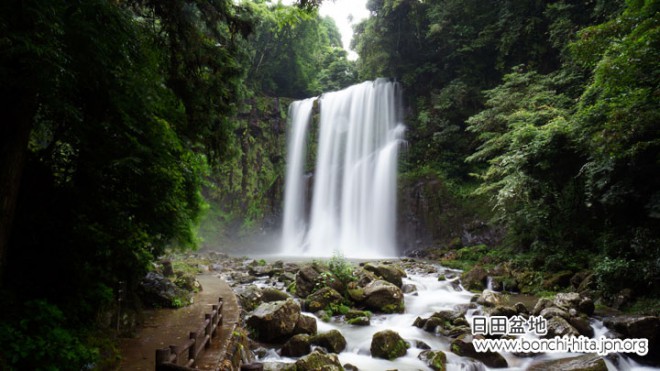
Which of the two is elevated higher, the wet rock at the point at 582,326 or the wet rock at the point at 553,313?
the wet rock at the point at 553,313

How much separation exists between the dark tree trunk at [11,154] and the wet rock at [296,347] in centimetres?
413

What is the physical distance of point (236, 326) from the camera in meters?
5.97

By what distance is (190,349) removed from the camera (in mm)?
4102

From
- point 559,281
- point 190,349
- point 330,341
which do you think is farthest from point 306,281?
point 559,281

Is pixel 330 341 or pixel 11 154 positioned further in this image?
pixel 330 341

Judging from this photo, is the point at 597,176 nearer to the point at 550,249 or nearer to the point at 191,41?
the point at 550,249

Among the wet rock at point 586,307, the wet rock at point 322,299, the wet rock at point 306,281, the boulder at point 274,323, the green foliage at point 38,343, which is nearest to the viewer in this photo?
the green foliage at point 38,343

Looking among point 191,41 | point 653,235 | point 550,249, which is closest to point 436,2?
point 550,249

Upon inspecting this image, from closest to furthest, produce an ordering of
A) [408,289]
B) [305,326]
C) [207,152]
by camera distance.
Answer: [207,152] < [305,326] < [408,289]

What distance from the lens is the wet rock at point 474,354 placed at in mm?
6137

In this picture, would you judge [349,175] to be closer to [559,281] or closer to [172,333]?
[559,281]

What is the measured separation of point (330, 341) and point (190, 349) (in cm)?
315

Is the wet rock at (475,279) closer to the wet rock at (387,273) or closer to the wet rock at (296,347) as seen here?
the wet rock at (387,273)

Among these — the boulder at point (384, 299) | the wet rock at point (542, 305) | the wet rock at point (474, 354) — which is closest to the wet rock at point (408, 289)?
the boulder at point (384, 299)
